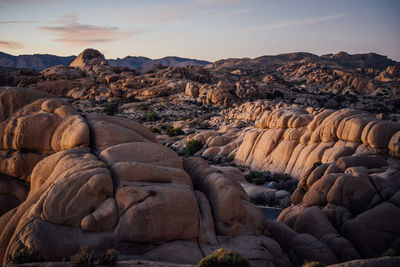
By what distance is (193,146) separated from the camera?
162 ft

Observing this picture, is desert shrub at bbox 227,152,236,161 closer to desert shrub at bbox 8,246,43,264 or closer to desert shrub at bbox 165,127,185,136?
desert shrub at bbox 165,127,185,136

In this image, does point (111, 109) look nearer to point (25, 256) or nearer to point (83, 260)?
point (25, 256)

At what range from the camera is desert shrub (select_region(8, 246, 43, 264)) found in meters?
10.8

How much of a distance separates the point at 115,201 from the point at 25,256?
11.8 feet

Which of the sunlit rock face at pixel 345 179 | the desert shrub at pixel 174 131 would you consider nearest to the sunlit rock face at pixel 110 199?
the sunlit rock face at pixel 345 179

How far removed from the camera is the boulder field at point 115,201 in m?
12.6

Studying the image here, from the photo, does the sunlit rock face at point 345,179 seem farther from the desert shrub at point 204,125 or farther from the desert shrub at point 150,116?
the desert shrub at point 150,116

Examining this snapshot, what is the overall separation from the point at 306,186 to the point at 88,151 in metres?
14.0

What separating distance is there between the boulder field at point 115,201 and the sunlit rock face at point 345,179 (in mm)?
1351

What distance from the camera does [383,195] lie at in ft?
58.5

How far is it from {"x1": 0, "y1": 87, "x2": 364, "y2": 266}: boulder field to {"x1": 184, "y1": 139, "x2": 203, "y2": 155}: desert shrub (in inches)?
1129

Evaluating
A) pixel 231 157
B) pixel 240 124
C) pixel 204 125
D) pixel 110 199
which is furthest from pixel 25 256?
pixel 204 125

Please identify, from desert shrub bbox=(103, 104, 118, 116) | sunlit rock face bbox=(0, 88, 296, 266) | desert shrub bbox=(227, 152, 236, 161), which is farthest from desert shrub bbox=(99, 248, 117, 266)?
desert shrub bbox=(103, 104, 118, 116)

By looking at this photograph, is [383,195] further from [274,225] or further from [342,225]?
[274,225]
